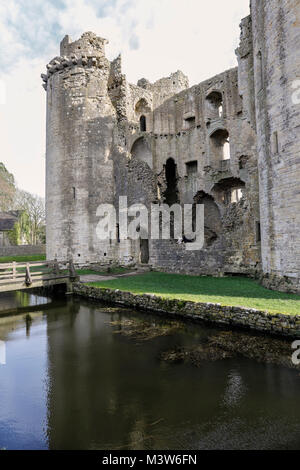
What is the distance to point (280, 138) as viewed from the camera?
29.3 feet

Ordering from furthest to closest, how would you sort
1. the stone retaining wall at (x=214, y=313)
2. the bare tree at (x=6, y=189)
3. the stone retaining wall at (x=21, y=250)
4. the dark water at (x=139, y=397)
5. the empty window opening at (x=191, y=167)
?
the bare tree at (x=6, y=189) < the stone retaining wall at (x=21, y=250) < the empty window opening at (x=191, y=167) < the stone retaining wall at (x=214, y=313) < the dark water at (x=139, y=397)

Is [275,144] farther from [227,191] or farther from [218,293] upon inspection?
[227,191]

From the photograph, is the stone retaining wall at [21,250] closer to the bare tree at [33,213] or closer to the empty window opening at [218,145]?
the bare tree at [33,213]

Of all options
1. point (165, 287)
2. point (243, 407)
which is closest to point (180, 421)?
point (243, 407)

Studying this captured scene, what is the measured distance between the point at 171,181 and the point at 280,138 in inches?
469

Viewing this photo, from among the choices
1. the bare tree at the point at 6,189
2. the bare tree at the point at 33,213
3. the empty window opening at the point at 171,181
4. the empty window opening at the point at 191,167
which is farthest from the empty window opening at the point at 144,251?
the bare tree at the point at 6,189

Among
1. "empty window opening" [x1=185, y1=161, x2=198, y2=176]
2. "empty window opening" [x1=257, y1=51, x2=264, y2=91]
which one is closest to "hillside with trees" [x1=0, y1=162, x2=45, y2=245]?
"empty window opening" [x1=185, y1=161, x2=198, y2=176]

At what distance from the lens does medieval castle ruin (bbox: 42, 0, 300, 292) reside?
13.4m

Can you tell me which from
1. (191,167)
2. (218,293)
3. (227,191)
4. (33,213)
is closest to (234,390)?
(218,293)

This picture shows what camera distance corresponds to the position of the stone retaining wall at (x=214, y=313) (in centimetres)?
600

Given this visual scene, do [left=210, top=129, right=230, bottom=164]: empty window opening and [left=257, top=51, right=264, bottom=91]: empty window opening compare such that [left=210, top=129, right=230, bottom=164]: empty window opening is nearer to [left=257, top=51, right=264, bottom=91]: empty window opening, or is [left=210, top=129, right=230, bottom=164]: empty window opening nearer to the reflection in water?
[left=257, top=51, right=264, bottom=91]: empty window opening

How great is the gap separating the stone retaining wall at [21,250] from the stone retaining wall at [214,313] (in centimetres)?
2055

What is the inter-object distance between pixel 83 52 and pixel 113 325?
1640 centimetres

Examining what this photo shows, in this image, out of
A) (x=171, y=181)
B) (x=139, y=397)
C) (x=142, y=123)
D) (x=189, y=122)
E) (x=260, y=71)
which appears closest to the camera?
(x=139, y=397)
